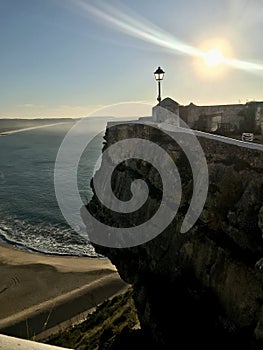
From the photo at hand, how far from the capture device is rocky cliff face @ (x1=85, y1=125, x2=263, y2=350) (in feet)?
22.9

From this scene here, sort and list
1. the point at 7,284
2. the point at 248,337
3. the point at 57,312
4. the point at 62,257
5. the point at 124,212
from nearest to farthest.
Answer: the point at 248,337
the point at 124,212
the point at 57,312
the point at 7,284
the point at 62,257

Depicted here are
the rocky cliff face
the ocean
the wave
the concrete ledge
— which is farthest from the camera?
the ocean

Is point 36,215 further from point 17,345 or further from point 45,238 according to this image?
point 17,345

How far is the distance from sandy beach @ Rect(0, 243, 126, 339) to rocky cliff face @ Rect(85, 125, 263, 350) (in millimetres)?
8206

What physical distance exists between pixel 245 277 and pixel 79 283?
15.8 m

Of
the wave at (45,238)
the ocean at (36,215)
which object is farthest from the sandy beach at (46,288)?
the ocean at (36,215)

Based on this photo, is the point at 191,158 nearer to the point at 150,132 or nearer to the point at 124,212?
the point at 150,132

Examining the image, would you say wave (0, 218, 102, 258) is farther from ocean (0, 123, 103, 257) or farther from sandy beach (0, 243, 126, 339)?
sandy beach (0, 243, 126, 339)

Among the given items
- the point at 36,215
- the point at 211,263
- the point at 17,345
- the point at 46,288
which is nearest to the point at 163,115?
the point at 211,263

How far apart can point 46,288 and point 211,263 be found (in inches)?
587

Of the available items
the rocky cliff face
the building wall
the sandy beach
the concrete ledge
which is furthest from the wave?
the concrete ledge

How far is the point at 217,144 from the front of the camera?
8.36m

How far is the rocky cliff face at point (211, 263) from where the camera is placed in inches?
275

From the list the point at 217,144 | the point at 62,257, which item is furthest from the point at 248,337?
the point at 62,257
